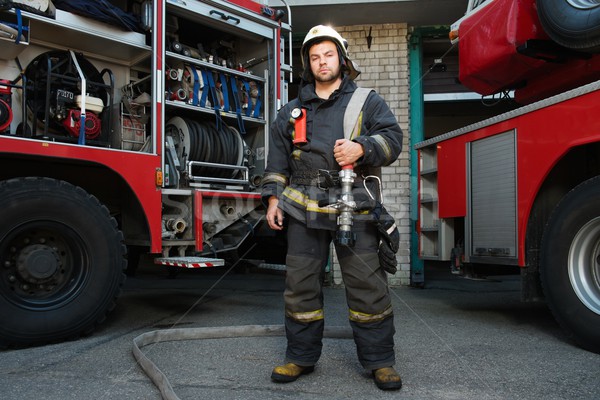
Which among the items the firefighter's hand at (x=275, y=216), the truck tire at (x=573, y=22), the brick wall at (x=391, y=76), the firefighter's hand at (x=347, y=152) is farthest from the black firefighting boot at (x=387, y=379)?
the brick wall at (x=391, y=76)

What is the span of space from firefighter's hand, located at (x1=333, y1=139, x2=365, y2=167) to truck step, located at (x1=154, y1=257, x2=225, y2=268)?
5.44ft

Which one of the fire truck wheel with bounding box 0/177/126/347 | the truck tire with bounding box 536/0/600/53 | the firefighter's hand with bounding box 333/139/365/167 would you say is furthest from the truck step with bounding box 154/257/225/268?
the truck tire with bounding box 536/0/600/53

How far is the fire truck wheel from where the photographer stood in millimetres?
3092

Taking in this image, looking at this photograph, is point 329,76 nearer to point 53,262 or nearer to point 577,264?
point 577,264

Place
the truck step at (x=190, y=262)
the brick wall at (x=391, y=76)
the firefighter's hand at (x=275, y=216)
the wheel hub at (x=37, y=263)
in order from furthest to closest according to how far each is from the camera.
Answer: the brick wall at (x=391, y=76) → the truck step at (x=190, y=262) → the wheel hub at (x=37, y=263) → the firefighter's hand at (x=275, y=216)

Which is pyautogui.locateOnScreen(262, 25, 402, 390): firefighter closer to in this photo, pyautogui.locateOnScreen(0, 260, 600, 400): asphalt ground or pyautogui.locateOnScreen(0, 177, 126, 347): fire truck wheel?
pyautogui.locateOnScreen(0, 260, 600, 400): asphalt ground

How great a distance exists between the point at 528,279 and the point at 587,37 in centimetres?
155

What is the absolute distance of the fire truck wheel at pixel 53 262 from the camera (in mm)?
3092

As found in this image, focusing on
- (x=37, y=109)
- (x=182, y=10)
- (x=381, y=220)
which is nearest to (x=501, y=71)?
(x=381, y=220)

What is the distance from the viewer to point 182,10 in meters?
4.10

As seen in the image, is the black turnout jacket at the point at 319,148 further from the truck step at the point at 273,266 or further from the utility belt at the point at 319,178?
the truck step at the point at 273,266

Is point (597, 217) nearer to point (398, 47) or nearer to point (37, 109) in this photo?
point (37, 109)

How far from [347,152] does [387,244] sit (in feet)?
1.66

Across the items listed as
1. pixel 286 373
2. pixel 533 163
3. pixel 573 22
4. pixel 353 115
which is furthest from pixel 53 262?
pixel 573 22
